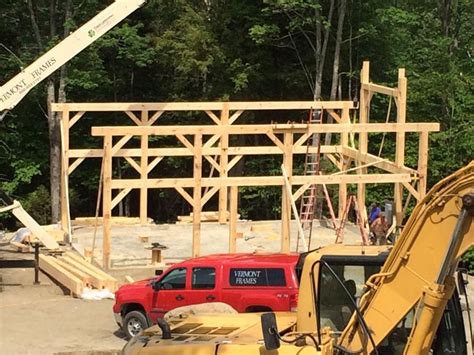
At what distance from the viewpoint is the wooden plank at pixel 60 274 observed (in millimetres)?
17172

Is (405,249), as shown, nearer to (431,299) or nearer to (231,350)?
(431,299)

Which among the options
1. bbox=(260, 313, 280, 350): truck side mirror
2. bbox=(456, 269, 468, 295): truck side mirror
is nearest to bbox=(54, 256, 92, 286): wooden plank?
bbox=(456, 269, 468, 295): truck side mirror

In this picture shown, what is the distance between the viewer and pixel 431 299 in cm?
575

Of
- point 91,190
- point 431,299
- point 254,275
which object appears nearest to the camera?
point 431,299

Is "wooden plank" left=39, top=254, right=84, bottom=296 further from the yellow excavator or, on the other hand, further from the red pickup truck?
the yellow excavator

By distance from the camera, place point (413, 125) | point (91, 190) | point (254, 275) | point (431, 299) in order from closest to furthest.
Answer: point (431, 299)
point (254, 275)
point (413, 125)
point (91, 190)

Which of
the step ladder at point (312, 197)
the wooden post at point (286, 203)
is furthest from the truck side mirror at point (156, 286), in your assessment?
the wooden post at point (286, 203)

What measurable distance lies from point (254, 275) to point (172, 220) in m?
23.4

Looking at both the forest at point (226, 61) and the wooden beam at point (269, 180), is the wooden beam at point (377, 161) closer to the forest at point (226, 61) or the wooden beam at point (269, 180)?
the wooden beam at point (269, 180)

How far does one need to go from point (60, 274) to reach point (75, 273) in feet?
1.19

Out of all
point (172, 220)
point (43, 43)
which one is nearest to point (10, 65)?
point (43, 43)

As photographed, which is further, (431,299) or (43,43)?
(43,43)

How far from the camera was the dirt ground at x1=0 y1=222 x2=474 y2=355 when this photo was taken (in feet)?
44.1

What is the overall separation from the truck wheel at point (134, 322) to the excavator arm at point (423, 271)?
26.9 feet
